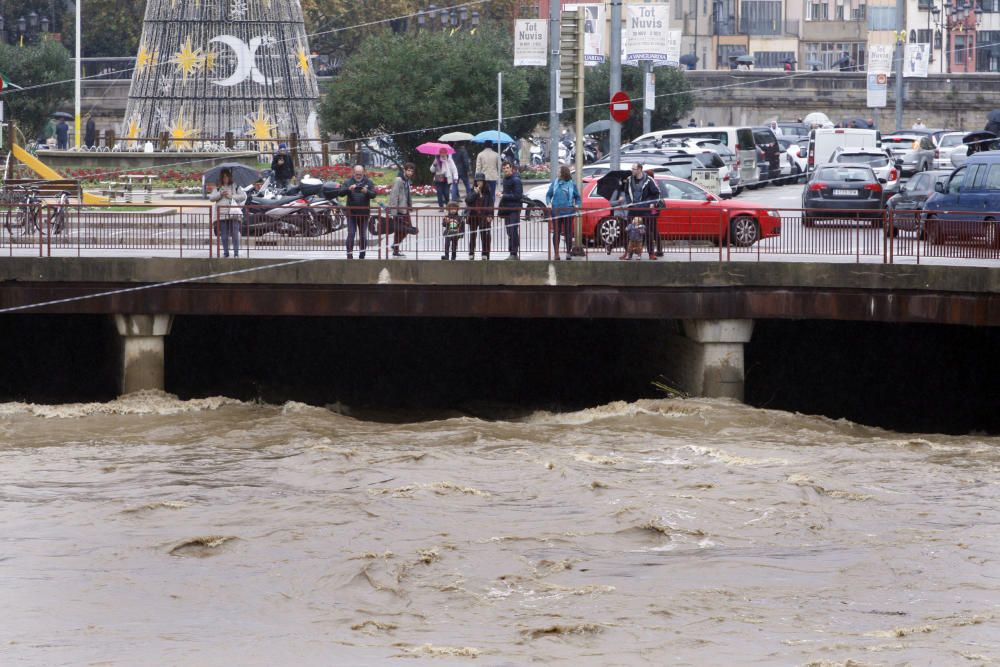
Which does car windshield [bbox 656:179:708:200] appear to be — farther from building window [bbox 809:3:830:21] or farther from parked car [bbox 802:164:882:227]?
building window [bbox 809:3:830:21]

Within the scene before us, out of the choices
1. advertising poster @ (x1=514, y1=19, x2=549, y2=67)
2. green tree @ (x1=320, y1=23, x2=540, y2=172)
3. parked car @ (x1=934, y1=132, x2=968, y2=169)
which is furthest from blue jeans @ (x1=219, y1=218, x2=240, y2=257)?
parked car @ (x1=934, y1=132, x2=968, y2=169)

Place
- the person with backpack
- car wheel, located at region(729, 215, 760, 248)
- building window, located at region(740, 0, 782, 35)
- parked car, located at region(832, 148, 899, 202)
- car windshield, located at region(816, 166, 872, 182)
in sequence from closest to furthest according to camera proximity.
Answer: the person with backpack < car wheel, located at region(729, 215, 760, 248) < car windshield, located at region(816, 166, 872, 182) < parked car, located at region(832, 148, 899, 202) < building window, located at region(740, 0, 782, 35)

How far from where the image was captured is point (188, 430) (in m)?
23.6

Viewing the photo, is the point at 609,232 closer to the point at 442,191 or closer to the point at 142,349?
the point at 442,191

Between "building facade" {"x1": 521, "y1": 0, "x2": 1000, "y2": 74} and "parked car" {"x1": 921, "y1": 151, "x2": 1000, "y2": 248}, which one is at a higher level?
"building facade" {"x1": 521, "y1": 0, "x2": 1000, "y2": 74}

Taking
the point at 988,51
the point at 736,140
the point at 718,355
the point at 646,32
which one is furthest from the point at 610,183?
the point at 988,51

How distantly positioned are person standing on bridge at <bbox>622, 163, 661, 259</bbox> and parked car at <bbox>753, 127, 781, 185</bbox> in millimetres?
26479

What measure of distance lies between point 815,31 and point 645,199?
98.4 metres

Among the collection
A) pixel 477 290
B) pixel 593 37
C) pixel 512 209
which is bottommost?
pixel 477 290

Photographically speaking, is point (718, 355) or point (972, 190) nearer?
point (718, 355)

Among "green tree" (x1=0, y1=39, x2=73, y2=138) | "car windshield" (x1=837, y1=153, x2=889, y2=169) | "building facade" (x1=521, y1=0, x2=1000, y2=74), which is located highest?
"building facade" (x1=521, y1=0, x2=1000, y2=74)

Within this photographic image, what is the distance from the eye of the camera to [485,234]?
82.0ft

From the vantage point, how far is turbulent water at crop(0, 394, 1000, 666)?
1409cm

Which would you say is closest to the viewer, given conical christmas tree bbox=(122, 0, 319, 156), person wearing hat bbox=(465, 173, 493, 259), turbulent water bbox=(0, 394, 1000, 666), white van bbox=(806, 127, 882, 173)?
turbulent water bbox=(0, 394, 1000, 666)
